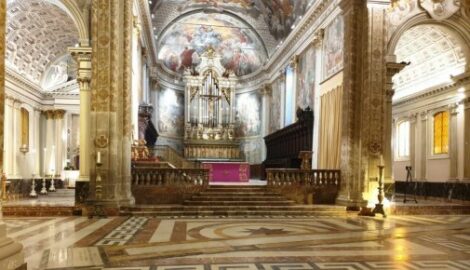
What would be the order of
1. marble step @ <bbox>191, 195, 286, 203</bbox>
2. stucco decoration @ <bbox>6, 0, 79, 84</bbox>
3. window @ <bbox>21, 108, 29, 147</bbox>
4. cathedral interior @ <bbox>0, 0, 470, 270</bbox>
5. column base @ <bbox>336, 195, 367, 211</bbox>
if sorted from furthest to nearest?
1. window @ <bbox>21, 108, 29, 147</bbox>
2. stucco decoration @ <bbox>6, 0, 79, 84</bbox>
3. marble step @ <bbox>191, 195, 286, 203</bbox>
4. column base @ <bbox>336, 195, 367, 211</bbox>
5. cathedral interior @ <bbox>0, 0, 470, 270</bbox>

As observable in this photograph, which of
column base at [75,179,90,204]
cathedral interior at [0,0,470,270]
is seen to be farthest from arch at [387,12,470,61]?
column base at [75,179,90,204]

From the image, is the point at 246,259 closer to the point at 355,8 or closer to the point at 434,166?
the point at 355,8

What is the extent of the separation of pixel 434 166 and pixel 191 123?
17.5 m

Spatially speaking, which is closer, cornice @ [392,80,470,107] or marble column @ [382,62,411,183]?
marble column @ [382,62,411,183]

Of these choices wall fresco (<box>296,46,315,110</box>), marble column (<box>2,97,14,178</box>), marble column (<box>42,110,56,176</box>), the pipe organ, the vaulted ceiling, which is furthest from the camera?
the pipe organ

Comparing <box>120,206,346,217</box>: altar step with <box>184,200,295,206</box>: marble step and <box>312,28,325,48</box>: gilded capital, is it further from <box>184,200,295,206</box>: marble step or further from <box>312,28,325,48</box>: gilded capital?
<box>312,28,325,48</box>: gilded capital

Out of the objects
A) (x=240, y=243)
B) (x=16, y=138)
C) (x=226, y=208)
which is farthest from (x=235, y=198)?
(x=16, y=138)

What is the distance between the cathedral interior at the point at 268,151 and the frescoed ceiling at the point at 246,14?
0.50 ft

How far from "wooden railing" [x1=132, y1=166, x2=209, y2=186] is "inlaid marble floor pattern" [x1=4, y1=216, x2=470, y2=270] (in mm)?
2160

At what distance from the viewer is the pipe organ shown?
31.2 m

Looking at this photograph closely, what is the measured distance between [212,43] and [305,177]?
20721 mm

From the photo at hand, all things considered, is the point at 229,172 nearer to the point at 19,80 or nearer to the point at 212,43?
the point at 19,80

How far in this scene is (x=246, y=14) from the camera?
1153 inches

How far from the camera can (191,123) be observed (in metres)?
31.6
